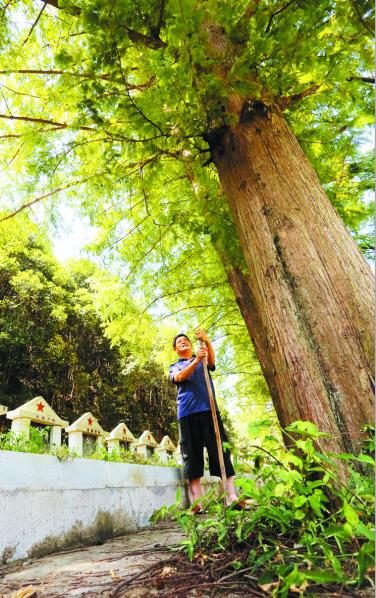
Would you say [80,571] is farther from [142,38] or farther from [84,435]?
[142,38]

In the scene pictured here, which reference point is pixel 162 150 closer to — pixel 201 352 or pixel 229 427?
pixel 201 352

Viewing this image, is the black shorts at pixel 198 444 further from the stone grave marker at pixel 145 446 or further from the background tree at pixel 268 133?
the stone grave marker at pixel 145 446

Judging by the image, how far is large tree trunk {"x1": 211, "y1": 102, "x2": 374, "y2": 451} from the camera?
2066mm

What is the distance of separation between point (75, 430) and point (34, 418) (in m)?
0.63

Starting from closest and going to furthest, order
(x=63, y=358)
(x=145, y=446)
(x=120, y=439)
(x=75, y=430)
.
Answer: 1. (x=75, y=430)
2. (x=120, y=439)
3. (x=145, y=446)
4. (x=63, y=358)

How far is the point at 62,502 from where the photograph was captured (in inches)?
114

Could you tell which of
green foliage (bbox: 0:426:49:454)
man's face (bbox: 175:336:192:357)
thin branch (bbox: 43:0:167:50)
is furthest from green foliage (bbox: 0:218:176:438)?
thin branch (bbox: 43:0:167:50)

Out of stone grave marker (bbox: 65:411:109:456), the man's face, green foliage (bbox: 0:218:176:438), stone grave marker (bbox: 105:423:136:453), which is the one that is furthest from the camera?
green foliage (bbox: 0:218:176:438)

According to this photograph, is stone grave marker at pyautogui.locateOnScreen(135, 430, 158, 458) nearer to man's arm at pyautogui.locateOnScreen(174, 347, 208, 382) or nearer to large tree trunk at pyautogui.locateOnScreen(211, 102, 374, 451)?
man's arm at pyautogui.locateOnScreen(174, 347, 208, 382)

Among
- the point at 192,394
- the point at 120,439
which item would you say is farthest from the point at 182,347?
the point at 120,439

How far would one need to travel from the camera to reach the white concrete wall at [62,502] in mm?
2477

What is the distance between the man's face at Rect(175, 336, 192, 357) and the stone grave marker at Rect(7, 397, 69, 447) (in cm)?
146

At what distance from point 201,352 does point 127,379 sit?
11.6m

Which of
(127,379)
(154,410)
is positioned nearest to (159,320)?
(127,379)
